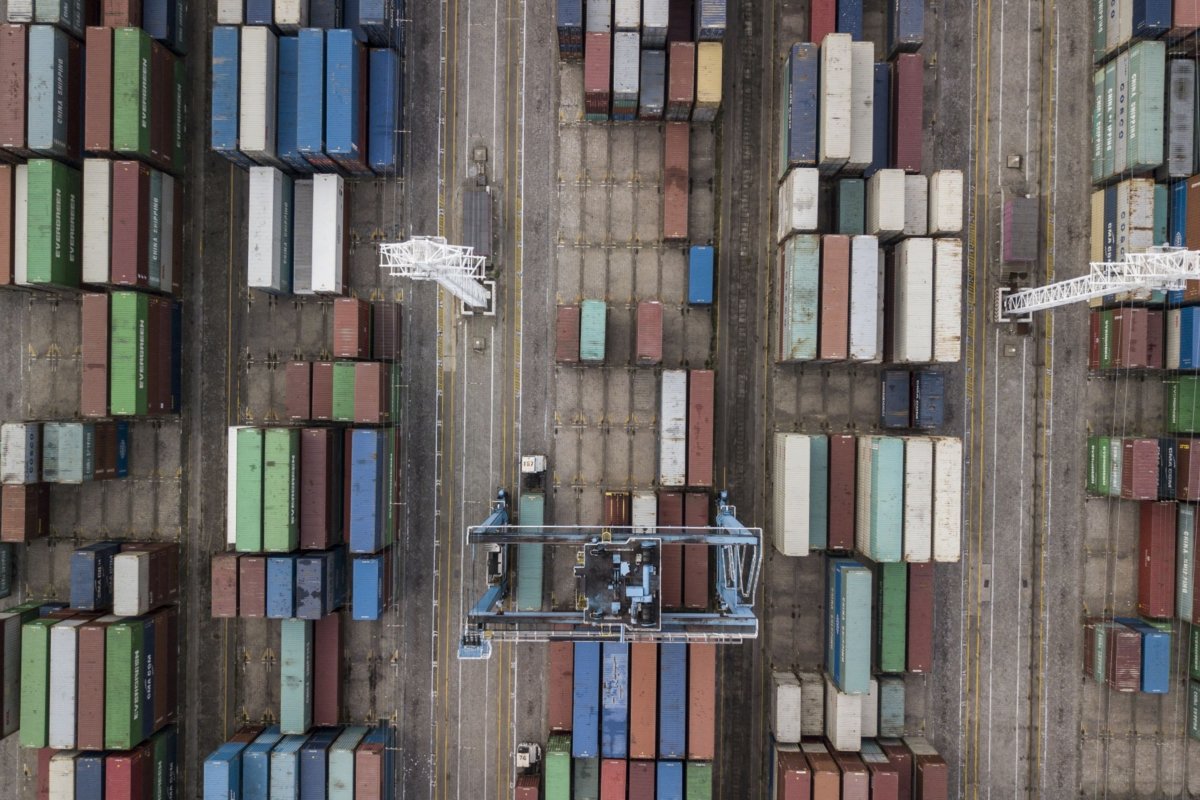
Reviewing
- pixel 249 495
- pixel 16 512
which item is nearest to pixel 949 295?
pixel 249 495

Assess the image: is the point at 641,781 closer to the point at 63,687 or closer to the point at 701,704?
the point at 701,704

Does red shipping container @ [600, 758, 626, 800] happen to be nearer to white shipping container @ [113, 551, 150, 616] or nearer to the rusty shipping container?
the rusty shipping container

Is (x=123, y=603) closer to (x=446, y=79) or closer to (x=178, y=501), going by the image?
(x=178, y=501)

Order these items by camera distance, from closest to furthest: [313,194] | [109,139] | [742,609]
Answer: [742,609]
[109,139]
[313,194]

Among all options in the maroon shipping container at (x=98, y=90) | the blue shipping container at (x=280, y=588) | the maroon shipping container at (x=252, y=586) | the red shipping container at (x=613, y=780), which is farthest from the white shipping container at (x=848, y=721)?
the maroon shipping container at (x=98, y=90)

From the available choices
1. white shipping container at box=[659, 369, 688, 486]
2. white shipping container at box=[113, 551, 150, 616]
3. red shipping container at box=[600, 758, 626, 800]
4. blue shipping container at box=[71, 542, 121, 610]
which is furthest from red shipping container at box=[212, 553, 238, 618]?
white shipping container at box=[659, 369, 688, 486]

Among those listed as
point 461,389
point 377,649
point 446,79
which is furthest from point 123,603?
point 446,79
